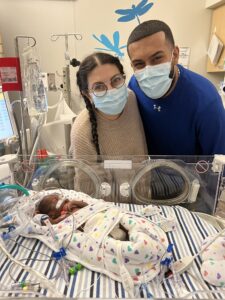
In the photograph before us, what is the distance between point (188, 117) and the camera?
4.44 ft

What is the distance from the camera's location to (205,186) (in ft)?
4.37

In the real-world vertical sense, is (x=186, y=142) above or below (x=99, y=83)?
below

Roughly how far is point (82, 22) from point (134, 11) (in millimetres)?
621

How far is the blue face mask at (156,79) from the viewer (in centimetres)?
128

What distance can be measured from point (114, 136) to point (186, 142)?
0.40m

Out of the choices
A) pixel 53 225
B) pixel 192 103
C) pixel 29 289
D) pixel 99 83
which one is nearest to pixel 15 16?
pixel 99 83

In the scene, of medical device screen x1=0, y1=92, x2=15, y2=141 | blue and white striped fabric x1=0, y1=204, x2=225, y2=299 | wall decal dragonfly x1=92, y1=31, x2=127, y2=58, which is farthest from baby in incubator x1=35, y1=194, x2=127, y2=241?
wall decal dragonfly x1=92, y1=31, x2=127, y2=58

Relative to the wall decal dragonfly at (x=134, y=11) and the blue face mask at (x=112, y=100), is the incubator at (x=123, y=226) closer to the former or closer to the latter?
the blue face mask at (x=112, y=100)

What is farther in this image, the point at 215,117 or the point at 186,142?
the point at 186,142

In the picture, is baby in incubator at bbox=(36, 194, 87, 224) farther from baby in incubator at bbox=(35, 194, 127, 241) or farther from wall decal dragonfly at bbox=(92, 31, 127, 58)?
wall decal dragonfly at bbox=(92, 31, 127, 58)

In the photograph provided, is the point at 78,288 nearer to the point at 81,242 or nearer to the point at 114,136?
the point at 81,242

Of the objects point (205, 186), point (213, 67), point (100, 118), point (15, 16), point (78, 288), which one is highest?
point (15, 16)

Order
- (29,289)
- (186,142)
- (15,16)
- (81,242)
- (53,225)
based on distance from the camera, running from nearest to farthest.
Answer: (29,289) < (81,242) < (53,225) < (186,142) < (15,16)

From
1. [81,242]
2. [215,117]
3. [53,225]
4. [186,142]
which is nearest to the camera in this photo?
[81,242]
